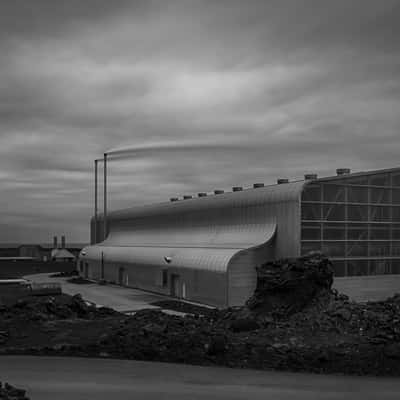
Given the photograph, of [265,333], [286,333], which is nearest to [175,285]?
[265,333]

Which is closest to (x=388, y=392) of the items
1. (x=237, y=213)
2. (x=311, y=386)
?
(x=311, y=386)

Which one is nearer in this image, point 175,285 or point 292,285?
point 292,285

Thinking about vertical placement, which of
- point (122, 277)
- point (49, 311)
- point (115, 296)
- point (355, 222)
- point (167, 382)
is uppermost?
point (355, 222)

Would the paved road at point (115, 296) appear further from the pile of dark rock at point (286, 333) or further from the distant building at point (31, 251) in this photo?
the distant building at point (31, 251)

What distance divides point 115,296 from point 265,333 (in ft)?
106

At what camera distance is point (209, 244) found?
53.6 metres

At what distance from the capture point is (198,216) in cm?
5869

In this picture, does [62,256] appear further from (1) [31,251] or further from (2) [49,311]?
(2) [49,311]

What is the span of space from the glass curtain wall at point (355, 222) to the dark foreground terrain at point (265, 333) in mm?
→ 14872

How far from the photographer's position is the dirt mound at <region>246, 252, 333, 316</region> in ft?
83.2

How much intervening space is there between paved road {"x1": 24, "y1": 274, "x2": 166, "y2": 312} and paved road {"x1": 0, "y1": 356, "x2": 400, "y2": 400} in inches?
928

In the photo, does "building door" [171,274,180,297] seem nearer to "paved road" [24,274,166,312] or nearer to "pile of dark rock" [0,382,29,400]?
"paved road" [24,274,166,312]

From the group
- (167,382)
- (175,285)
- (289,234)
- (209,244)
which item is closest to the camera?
(167,382)

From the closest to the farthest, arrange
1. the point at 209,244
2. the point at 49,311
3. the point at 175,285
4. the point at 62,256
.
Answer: the point at 49,311 → the point at 175,285 → the point at 209,244 → the point at 62,256
